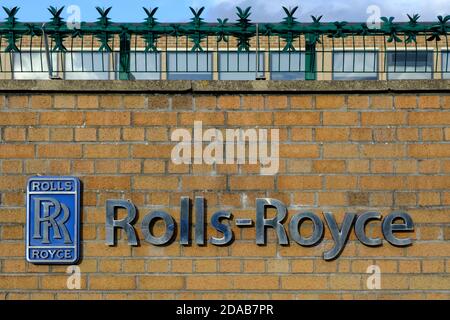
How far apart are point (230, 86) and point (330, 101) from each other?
0.89 metres

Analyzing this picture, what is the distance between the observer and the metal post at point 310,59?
682cm

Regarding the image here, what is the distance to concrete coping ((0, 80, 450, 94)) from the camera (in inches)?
251

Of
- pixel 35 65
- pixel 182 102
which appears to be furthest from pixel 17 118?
pixel 35 65

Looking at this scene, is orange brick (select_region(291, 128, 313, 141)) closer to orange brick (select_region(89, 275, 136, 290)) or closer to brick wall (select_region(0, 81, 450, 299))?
brick wall (select_region(0, 81, 450, 299))

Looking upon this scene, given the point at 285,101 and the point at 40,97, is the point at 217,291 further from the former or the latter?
the point at 40,97

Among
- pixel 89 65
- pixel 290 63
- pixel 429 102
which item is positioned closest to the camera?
pixel 429 102

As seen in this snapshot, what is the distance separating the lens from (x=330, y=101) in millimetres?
6418

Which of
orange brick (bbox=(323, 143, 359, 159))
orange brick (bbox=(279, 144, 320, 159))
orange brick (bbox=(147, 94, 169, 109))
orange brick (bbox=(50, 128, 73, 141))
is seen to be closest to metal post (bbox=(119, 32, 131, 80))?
orange brick (bbox=(147, 94, 169, 109))

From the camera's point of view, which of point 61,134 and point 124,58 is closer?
point 61,134

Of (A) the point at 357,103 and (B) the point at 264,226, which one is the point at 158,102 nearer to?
(B) the point at 264,226

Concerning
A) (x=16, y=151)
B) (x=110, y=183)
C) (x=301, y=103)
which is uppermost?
(x=301, y=103)

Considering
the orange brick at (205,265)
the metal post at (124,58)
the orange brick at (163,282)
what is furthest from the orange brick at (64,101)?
the orange brick at (205,265)
